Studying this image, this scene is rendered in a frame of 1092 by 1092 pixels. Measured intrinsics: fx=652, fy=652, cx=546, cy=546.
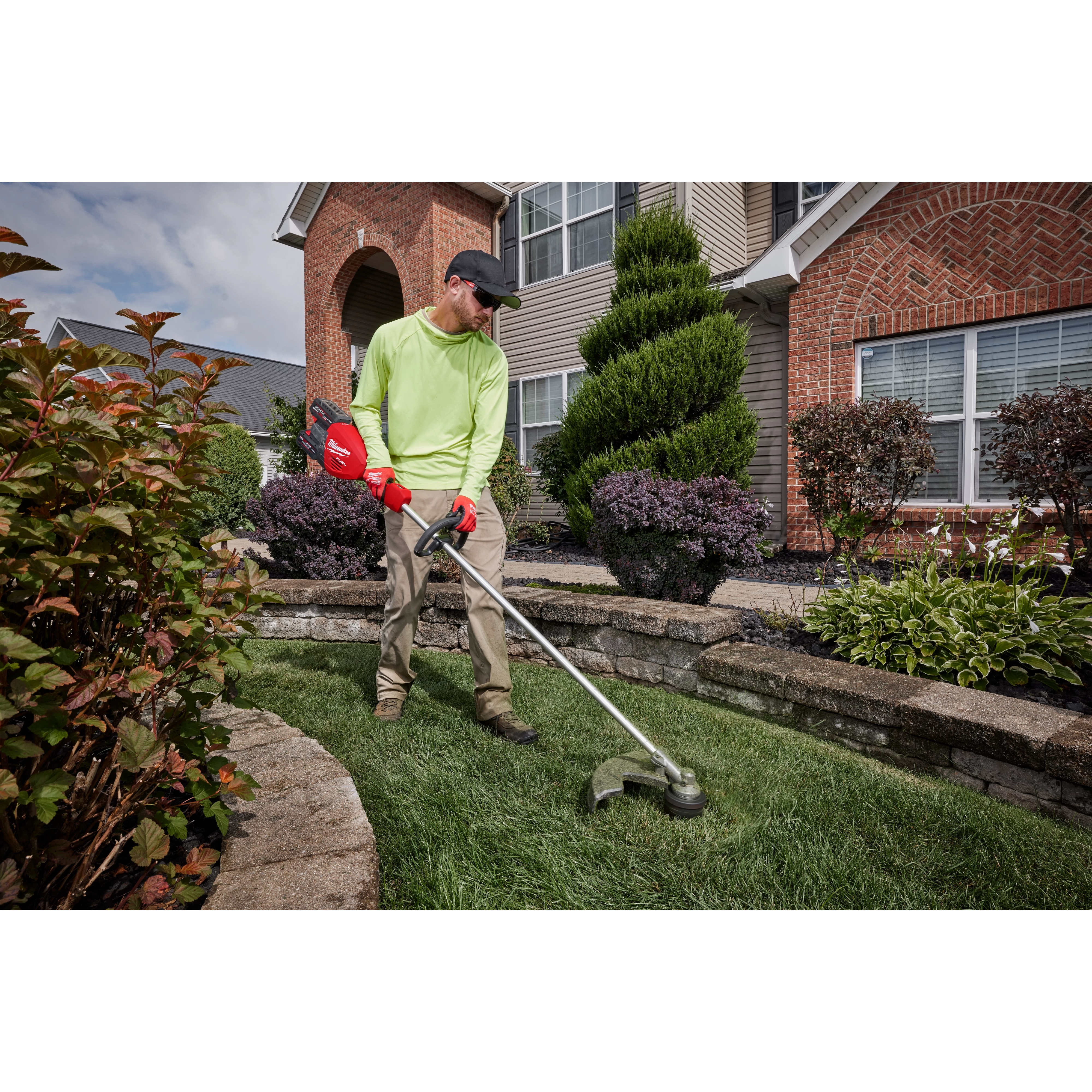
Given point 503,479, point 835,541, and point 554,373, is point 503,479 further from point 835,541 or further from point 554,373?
point 835,541

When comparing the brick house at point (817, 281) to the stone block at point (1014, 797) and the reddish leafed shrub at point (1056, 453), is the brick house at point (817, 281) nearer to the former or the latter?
the reddish leafed shrub at point (1056, 453)

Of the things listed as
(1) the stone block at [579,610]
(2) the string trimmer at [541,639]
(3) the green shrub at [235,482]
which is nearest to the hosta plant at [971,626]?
(1) the stone block at [579,610]

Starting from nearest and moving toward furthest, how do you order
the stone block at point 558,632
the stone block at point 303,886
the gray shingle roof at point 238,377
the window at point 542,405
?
the stone block at point 303,886, the stone block at point 558,632, the window at point 542,405, the gray shingle roof at point 238,377

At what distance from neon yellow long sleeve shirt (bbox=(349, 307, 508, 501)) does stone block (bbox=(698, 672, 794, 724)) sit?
132 centimetres

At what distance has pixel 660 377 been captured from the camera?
246 inches

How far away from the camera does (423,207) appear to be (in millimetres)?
9648

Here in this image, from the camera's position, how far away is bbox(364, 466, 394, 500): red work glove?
2.72 meters

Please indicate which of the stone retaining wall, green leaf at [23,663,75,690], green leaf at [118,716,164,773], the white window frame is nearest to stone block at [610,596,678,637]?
the stone retaining wall

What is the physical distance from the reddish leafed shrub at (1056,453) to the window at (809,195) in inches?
184

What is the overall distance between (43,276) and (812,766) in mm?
2396

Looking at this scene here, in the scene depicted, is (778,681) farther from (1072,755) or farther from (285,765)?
(285,765)

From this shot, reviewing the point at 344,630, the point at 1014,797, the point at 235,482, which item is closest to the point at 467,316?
the point at 344,630

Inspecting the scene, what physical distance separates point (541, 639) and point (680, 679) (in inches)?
43.0

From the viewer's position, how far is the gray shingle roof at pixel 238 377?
69.9 feet
